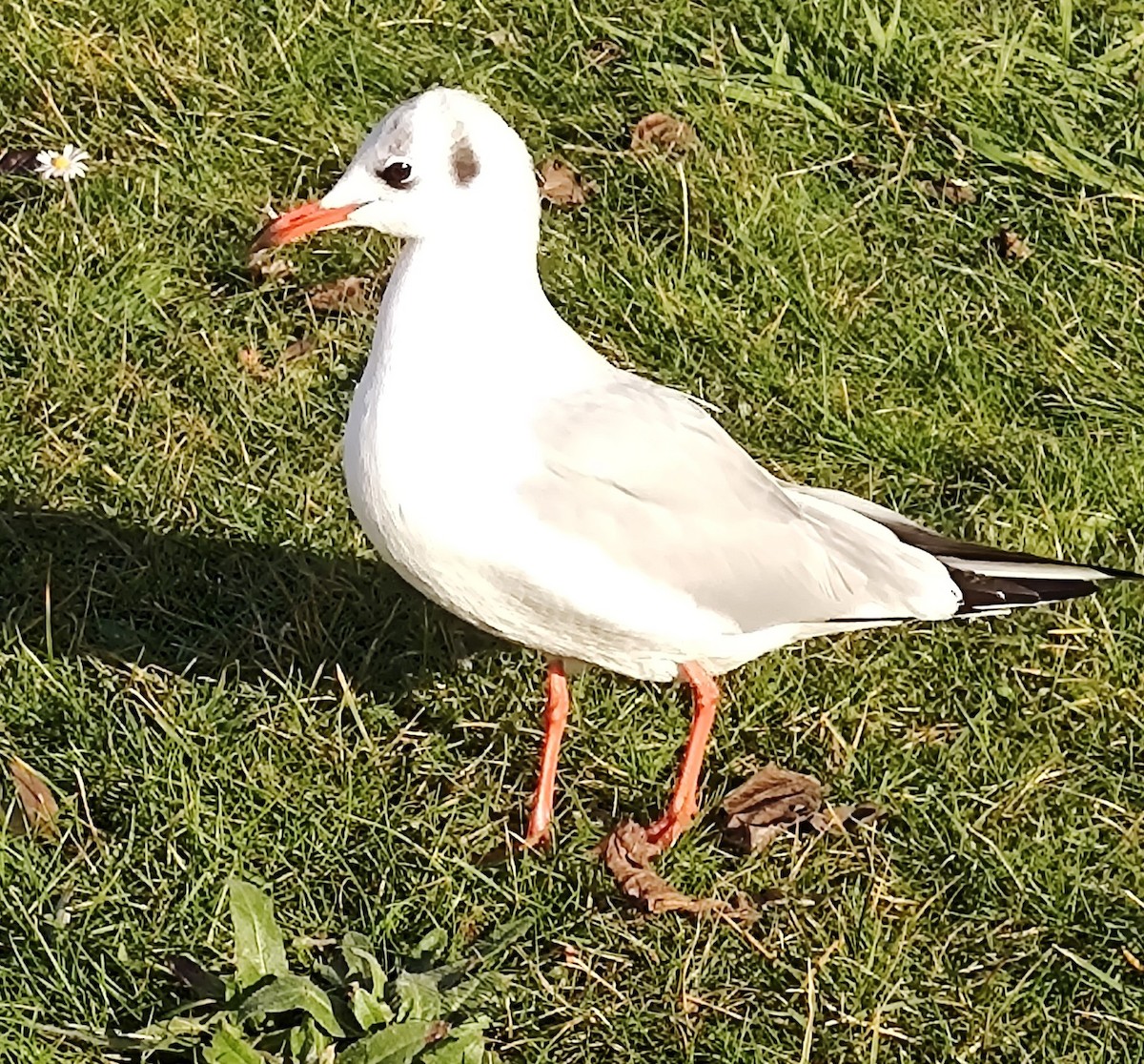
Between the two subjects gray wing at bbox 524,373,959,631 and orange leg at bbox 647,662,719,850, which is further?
orange leg at bbox 647,662,719,850

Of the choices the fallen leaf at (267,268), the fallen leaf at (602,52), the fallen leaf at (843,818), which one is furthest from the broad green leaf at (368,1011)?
the fallen leaf at (602,52)

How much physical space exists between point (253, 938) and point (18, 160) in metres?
2.41

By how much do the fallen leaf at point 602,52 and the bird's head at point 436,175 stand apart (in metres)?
2.01

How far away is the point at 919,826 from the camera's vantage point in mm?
3238

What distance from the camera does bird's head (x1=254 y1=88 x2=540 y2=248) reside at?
269 cm

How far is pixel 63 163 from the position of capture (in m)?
4.29

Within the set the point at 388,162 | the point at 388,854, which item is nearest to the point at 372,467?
the point at 388,162

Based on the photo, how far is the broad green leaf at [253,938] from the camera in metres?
2.74

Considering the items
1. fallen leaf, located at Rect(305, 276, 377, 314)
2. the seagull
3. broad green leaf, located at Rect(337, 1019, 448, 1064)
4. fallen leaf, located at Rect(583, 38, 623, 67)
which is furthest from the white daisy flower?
broad green leaf, located at Rect(337, 1019, 448, 1064)

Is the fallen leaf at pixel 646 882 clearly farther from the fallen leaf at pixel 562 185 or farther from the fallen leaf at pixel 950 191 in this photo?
the fallen leaf at pixel 950 191

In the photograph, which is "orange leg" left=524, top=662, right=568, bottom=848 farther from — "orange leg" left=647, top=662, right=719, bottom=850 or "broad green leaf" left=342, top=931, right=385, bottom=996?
"broad green leaf" left=342, top=931, right=385, bottom=996

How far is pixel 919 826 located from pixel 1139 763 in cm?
48

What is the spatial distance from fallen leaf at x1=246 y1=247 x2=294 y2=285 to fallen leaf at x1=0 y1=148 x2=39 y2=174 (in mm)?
645

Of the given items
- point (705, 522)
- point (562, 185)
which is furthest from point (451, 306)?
point (562, 185)
